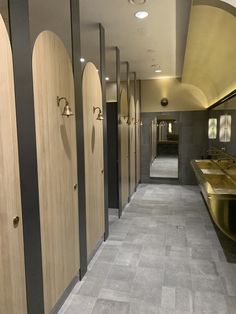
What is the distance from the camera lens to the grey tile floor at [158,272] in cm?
218

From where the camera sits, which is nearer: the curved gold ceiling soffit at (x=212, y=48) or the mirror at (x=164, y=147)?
the curved gold ceiling soffit at (x=212, y=48)

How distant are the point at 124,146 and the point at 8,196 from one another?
11.2ft

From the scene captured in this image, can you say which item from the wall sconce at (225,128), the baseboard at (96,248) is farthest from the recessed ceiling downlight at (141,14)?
the baseboard at (96,248)

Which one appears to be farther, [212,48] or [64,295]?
[212,48]

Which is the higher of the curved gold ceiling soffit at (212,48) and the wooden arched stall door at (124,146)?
the curved gold ceiling soffit at (212,48)

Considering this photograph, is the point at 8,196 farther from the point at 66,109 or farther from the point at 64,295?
the point at 64,295

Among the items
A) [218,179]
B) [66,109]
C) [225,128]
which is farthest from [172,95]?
[66,109]

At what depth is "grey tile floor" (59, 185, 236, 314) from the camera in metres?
2.18

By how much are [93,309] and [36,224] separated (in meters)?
1.03

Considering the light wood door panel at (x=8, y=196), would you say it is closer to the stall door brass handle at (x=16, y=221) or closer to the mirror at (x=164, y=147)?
the stall door brass handle at (x=16, y=221)

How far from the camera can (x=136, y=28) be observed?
3.20 meters

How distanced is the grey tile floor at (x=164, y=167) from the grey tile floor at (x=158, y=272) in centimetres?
275

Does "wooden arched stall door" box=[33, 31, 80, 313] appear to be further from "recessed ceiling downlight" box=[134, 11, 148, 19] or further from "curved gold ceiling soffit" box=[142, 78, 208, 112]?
"curved gold ceiling soffit" box=[142, 78, 208, 112]

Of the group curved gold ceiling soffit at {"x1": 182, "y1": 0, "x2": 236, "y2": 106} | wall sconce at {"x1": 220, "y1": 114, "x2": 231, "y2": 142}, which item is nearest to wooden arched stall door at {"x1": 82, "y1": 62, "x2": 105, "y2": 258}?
curved gold ceiling soffit at {"x1": 182, "y1": 0, "x2": 236, "y2": 106}
